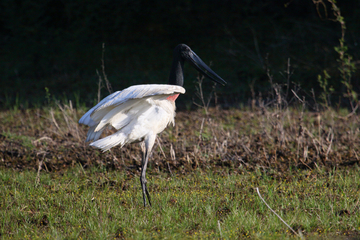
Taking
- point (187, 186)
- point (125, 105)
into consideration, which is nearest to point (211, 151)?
point (187, 186)

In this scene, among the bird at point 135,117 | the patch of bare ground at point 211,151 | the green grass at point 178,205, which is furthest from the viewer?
the patch of bare ground at point 211,151

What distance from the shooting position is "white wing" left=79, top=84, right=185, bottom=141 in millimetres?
3803

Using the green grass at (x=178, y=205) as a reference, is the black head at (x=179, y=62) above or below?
above

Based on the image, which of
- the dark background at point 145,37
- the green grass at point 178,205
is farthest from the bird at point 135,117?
the dark background at point 145,37

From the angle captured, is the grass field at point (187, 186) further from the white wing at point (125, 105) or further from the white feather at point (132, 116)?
the white wing at point (125, 105)

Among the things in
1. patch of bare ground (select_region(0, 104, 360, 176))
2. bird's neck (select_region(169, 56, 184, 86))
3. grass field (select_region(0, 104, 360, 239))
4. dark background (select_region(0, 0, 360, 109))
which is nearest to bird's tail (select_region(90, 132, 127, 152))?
grass field (select_region(0, 104, 360, 239))

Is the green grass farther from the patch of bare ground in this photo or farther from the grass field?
the patch of bare ground

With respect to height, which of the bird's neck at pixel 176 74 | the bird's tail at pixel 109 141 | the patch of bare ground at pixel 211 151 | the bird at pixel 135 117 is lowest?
the patch of bare ground at pixel 211 151

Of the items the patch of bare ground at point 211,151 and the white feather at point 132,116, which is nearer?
the white feather at point 132,116

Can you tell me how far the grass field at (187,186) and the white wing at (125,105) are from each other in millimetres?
760

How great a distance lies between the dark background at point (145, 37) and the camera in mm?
9953

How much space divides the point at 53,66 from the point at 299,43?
6623 millimetres

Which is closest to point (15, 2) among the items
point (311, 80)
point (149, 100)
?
point (311, 80)

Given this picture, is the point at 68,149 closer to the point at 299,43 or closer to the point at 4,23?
the point at 299,43
